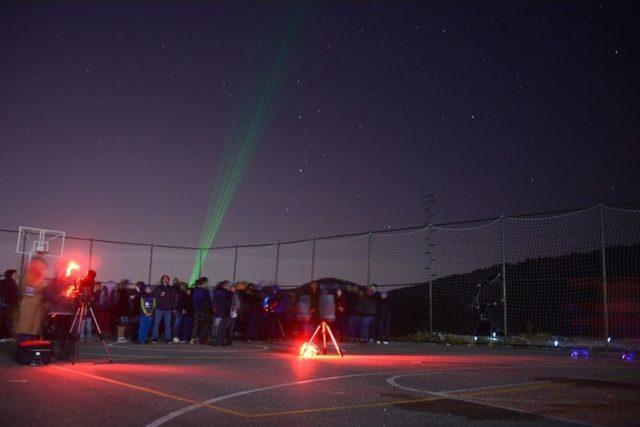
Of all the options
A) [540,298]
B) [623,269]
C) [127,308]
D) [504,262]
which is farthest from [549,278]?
[127,308]

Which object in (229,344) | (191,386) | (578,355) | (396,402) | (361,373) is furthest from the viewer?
(229,344)

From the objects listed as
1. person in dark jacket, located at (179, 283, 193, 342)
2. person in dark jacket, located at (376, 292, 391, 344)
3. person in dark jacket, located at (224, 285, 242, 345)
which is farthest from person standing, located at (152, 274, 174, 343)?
person in dark jacket, located at (376, 292, 391, 344)

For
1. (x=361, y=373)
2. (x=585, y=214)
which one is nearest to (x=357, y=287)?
(x=585, y=214)

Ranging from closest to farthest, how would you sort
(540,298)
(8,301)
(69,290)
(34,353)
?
(34,353) < (69,290) < (8,301) < (540,298)

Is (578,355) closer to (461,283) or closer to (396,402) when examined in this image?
(461,283)

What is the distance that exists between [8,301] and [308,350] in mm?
7149

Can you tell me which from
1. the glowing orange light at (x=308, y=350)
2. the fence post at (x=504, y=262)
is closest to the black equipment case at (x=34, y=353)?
the glowing orange light at (x=308, y=350)

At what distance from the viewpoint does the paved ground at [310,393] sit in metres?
6.07

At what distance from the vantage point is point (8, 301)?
48.5ft

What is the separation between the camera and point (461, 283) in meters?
21.5

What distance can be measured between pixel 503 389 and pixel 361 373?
8.93 feet

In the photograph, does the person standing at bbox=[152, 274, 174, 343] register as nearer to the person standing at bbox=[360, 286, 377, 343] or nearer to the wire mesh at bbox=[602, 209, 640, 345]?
the person standing at bbox=[360, 286, 377, 343]

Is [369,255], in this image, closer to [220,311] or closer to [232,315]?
[232,315]

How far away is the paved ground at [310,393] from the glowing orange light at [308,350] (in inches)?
82.9
